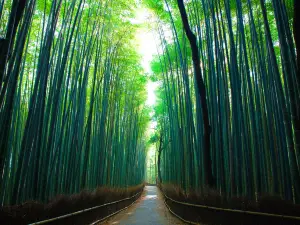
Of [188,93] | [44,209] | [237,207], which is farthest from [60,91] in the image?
[237,207]

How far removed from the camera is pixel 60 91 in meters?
Result: 4.87

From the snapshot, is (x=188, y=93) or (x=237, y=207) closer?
(x=237, y=207)

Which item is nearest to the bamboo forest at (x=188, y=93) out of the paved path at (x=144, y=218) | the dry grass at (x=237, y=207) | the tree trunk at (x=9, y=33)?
the tree trunk at (x=9, y=33)

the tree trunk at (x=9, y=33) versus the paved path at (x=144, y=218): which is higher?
the tree trunk at (x=9, y=33)

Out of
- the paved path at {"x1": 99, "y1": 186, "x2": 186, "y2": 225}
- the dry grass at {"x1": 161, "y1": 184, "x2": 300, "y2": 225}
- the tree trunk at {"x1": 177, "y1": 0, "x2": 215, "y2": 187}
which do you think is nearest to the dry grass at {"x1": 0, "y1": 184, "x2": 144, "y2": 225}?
the paved path at {"x1": 99, "y1": 186, "x2": 186, "y2": 225}

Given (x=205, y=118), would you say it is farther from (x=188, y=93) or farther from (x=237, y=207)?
(x=237, y=207)

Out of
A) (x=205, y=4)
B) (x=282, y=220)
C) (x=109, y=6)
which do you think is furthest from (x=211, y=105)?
(x=109, y=6)

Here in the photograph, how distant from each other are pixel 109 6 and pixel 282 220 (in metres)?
5.51

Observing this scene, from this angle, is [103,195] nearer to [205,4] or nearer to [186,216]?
[186,216]

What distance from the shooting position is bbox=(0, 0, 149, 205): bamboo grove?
10.5 feet

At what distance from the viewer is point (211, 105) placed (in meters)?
4.54

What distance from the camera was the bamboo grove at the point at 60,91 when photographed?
3.19 m

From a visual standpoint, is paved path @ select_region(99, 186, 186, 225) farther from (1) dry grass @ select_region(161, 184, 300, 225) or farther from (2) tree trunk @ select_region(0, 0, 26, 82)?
(2) tree trunk @ select_region(0, 0, 26, 82)

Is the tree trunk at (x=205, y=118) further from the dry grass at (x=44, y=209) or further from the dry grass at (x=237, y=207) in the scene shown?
the dry grass at (x=44, y=209)
